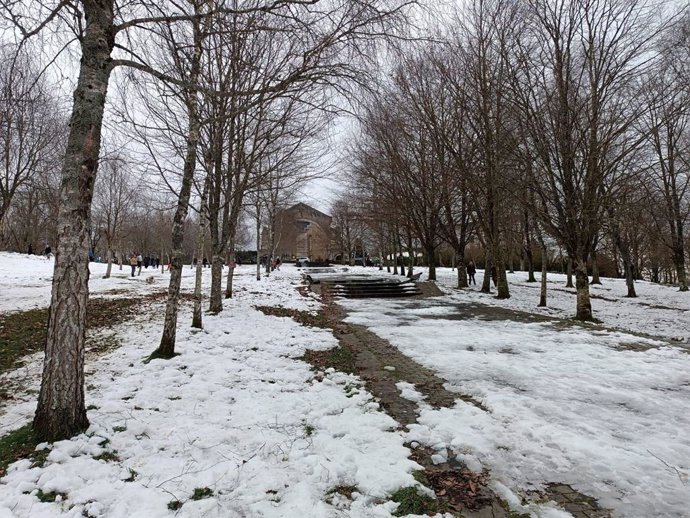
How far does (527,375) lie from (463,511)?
3317mm

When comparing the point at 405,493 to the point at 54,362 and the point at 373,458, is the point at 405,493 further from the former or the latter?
the point at 54,362

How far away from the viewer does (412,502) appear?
2701 millimetres

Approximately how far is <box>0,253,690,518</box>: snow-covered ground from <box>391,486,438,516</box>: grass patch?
0.06 meters

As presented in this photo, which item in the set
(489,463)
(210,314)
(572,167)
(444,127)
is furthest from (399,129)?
(489,463)

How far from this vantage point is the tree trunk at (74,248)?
3264mm

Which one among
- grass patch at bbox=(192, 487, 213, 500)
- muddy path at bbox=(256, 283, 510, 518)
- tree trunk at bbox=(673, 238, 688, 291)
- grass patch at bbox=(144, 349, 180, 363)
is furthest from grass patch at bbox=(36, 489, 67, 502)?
tree trunk at bbox=(673, 238, 688, 291)

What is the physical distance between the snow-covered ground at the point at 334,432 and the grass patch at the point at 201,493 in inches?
1.4

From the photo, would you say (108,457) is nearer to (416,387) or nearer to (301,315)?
(416,387)

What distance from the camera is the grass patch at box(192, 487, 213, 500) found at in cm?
273

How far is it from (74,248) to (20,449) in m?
1.76

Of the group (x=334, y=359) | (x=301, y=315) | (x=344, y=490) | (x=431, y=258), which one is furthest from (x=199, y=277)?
(x=431, y=258)

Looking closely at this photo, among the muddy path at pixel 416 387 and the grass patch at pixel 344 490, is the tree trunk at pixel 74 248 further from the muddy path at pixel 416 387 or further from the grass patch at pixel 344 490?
the muddy path at pixel 416 387

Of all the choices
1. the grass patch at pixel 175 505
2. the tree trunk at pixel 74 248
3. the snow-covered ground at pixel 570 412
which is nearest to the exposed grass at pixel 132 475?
the grass patch at pixel 175 505

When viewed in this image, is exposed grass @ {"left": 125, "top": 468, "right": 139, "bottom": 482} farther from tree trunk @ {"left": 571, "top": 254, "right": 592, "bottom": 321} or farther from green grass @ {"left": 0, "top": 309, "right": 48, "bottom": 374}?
tree trunk @ {"left": 571, "top": 254, "right": 592, "bottom": 321}
